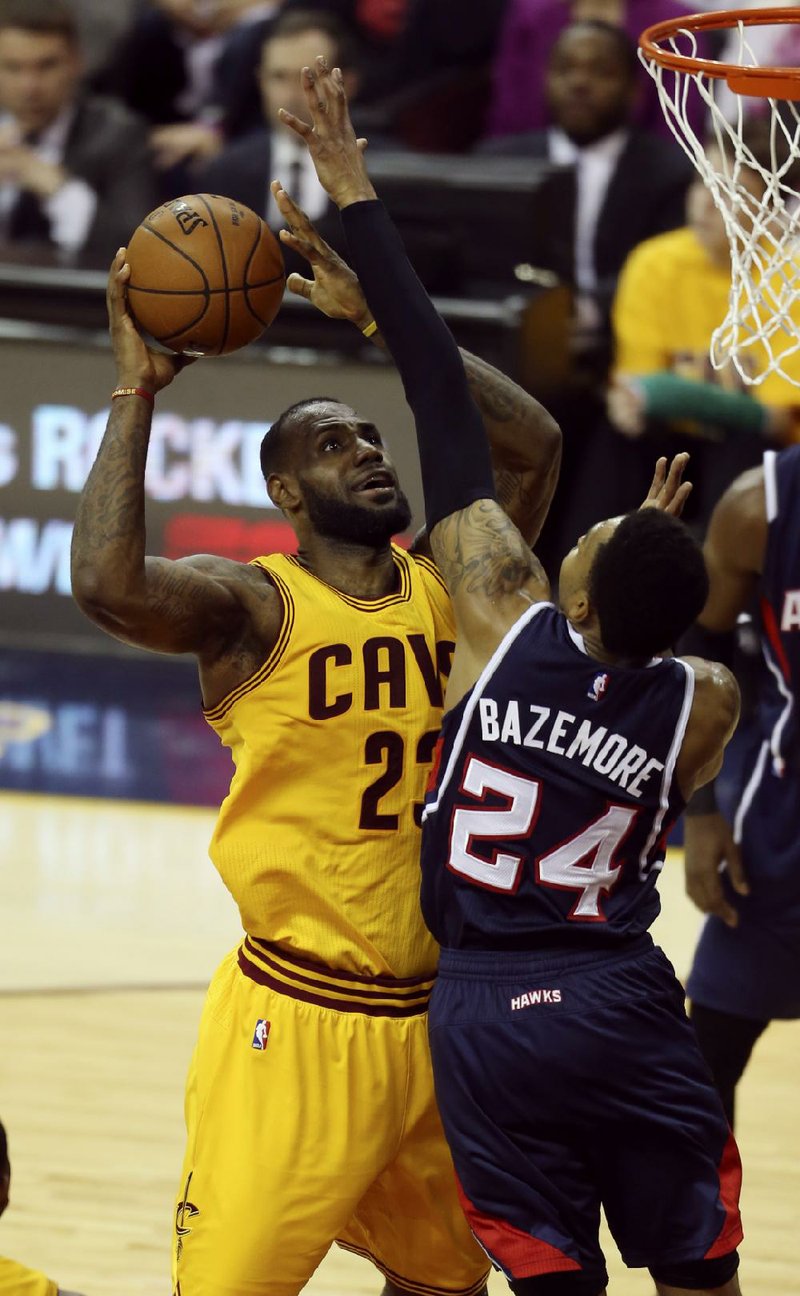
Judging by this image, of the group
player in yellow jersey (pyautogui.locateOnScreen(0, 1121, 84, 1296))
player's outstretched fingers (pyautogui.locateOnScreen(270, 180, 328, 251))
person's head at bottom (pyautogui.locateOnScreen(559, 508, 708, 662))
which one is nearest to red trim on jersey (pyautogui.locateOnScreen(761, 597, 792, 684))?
person's head at bottom (pyautogui.locateOnScreen(559, 508, 708, 662))

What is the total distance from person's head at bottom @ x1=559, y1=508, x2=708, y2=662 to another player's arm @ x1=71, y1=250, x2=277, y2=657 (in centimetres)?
68

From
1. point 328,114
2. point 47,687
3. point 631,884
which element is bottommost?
point 47,687

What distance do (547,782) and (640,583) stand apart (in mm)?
380

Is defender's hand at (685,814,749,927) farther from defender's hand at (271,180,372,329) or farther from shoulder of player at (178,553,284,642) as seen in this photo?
defender's hand at (271,180,372,329)

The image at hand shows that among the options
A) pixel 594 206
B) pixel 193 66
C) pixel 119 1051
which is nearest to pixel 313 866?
pixel 119 1051

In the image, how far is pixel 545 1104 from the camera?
132 inches

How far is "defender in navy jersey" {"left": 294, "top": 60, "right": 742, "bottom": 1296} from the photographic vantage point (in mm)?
3348

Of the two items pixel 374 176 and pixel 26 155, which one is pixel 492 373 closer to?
pixel 374 176

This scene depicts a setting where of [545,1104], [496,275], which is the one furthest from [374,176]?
[545,1104]

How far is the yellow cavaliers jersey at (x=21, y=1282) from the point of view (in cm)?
371

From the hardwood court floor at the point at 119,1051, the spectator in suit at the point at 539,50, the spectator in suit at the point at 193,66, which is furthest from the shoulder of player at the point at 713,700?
the spectator in suit at the point at 193,66

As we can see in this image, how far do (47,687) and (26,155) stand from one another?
2.91 meters

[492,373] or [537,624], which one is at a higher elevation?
[492,373]

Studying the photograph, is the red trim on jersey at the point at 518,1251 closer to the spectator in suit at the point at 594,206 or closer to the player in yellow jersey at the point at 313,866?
the player in yellow jersey at the point at 313,866
